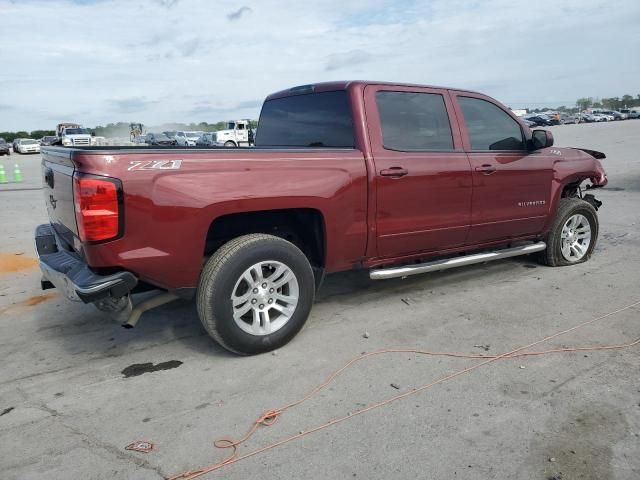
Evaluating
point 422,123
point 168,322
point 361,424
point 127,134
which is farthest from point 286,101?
point 127,134

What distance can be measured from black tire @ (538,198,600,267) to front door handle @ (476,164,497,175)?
1277 millimetres

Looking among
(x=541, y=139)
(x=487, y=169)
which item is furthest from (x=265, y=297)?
(x=541, y=139)

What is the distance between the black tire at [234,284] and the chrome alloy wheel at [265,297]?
32 millimetres

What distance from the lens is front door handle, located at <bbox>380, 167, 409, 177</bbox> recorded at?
4.03 m

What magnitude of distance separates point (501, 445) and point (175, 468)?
159 centimetres

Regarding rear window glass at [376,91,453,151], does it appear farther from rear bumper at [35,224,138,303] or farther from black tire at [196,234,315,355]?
rear bumper at [35,224,138,303]

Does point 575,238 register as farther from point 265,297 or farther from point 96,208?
point 96,208

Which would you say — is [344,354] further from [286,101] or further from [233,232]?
[286,101]

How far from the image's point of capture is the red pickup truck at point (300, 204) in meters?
3.13

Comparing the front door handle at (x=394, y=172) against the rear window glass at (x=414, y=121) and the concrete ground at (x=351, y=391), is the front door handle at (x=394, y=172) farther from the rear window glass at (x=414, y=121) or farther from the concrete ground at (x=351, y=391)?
the concrete ground at (x=351, y=391)

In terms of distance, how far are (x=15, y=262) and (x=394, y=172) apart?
490 centimetres

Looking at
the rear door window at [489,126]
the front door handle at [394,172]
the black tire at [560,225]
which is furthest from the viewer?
the black tire at [560,225]

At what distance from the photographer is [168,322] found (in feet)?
14.2

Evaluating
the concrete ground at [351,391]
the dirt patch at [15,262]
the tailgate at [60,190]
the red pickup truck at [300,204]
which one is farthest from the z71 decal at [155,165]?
the dirt patch at [15,262]
